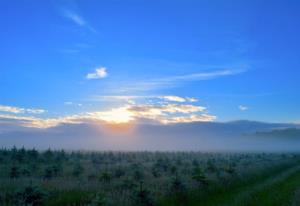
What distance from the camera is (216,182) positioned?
23.4m

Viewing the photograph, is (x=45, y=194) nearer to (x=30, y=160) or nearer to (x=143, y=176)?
(x=143, y=176)

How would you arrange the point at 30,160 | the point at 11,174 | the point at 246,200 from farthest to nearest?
the point at 30,160 < the point at 11,174 < the point at 246,200

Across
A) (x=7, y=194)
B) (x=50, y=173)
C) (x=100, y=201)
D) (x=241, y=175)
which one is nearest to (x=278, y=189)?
(x=241, y=175)

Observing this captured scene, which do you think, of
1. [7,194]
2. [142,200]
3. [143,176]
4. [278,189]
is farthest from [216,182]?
[7,194]

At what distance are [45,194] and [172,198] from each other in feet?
22.4

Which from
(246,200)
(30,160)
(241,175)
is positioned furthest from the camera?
(30,160)

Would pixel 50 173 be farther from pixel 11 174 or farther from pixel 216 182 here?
pixel 216 182

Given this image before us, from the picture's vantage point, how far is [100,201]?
1252 centimetres

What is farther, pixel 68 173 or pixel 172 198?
pixel 68 173

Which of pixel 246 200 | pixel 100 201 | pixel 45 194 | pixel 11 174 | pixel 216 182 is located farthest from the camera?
pixel 11 174

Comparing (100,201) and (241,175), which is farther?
(241,175)

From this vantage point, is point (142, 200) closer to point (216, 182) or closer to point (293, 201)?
point (293, 201)

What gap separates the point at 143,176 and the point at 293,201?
13.5 metres

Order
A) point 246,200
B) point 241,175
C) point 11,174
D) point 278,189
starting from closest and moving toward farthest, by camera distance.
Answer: point 246,200, point 278,189, point 11,174, point 241,175
